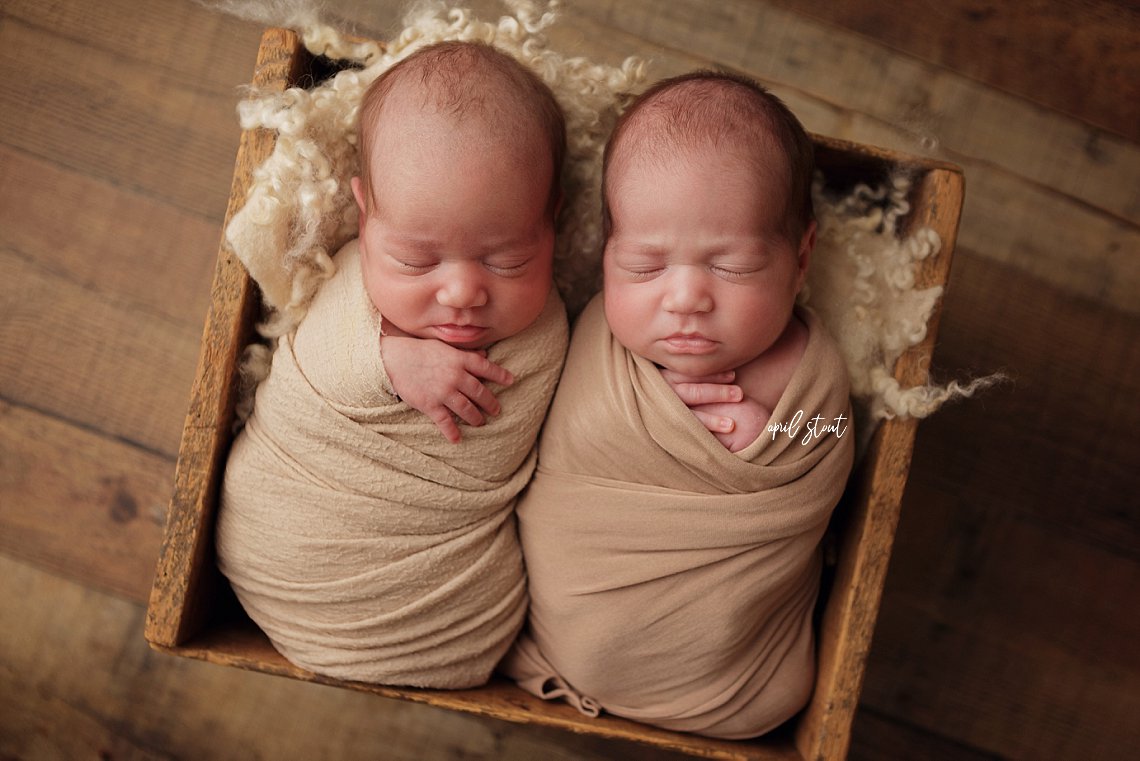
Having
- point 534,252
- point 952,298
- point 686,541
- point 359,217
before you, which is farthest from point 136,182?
point 952,298

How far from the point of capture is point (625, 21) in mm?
1413

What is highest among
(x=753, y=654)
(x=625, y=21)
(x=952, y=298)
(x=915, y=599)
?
(x=625, y=21)

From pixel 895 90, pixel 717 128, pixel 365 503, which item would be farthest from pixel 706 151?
pixel 895 90

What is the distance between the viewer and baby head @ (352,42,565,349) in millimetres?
901

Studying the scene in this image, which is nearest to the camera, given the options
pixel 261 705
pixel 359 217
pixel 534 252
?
pixel 534 252

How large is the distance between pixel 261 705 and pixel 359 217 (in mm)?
819

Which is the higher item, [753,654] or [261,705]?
[753,654]

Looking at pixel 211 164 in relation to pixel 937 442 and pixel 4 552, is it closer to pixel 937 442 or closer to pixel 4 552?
pixel 4 552

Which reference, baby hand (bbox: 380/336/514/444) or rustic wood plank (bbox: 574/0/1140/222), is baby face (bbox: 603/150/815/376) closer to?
baby hand (bbox: 380/336/514/444)

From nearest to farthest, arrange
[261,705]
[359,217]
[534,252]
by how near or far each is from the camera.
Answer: [534,252], [359,217], [261,705]

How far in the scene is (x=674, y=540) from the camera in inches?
39.6

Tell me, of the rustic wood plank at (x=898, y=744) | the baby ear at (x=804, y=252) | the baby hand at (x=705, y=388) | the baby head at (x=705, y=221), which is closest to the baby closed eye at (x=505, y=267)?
the baby head at (x=705, y=221)

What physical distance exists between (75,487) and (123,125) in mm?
584

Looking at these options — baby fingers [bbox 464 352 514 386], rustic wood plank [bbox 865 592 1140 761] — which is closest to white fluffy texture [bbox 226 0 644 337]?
baby fingers [bbox 464 352 514 386]
